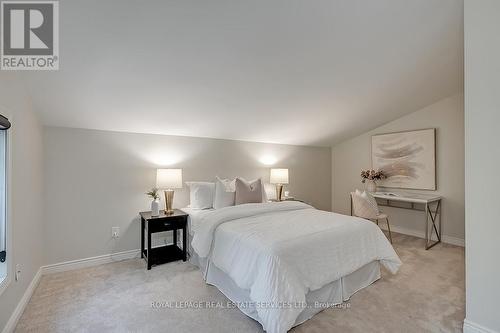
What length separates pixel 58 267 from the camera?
2.71 m

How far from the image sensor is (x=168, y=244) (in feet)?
11.0

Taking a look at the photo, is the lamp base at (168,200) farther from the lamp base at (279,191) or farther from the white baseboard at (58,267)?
the lamp base at (279,191)

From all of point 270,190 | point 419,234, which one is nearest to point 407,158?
point 419,234

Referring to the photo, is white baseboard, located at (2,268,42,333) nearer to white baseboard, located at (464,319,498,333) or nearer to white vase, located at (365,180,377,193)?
white baseboard, located at (464,319,498,333)

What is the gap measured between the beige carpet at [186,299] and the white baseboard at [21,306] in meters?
0.04

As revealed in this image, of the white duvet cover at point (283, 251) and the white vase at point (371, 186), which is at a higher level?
the white vase at point (371, 186)

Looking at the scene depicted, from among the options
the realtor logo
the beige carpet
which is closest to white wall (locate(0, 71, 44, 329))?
the realtor logo

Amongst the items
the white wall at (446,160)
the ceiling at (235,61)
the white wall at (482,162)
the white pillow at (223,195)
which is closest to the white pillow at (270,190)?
the white pillow at (223,195)

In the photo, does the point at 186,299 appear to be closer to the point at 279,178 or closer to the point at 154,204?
the point at 154,204

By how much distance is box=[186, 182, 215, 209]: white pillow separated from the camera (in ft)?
10.6

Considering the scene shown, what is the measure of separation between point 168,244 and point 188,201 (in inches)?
25.5

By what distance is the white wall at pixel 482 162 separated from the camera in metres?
1.60

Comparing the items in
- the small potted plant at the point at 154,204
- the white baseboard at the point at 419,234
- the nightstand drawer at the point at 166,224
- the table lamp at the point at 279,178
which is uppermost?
the table lamp at the point at 279,178

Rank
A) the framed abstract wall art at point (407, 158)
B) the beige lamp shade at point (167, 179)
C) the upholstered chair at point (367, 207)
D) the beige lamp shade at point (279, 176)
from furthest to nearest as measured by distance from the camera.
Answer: the beige lamp shade at point (279, 176) → the framed abstract wall art at point (407, 158) → the upholstered chair at point (367, 207) → the beige lamp shade at point (167, 179)
